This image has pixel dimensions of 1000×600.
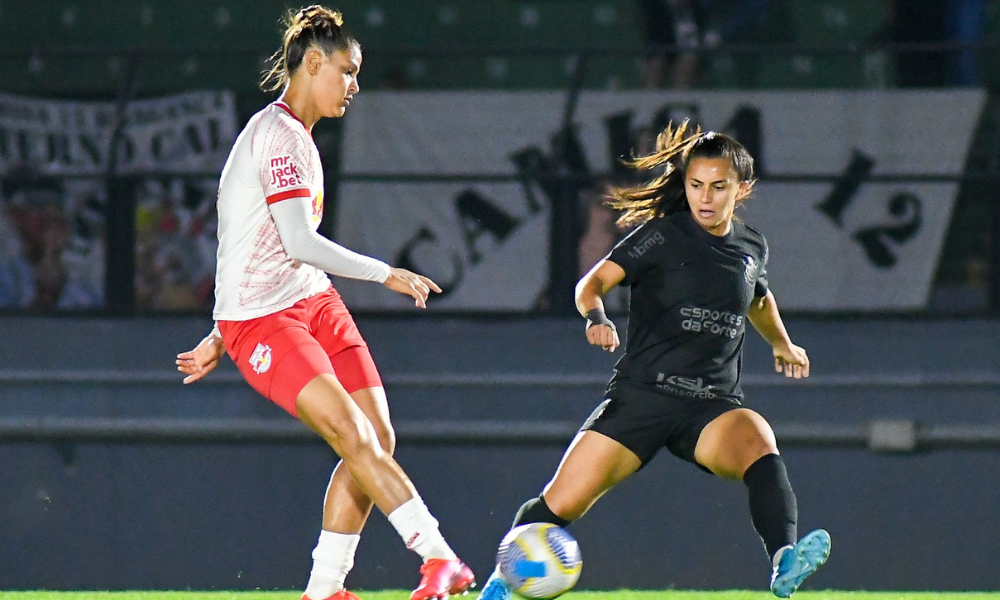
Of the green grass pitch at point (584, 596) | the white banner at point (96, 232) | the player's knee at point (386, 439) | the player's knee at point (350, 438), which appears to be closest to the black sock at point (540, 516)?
the player's knee at point (386, 439)

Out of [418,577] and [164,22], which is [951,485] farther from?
[164,22]

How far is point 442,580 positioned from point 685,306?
1.10 meters

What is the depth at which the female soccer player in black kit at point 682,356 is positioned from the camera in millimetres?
4672

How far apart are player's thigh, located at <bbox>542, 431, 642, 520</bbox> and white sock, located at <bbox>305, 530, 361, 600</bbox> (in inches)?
24.3

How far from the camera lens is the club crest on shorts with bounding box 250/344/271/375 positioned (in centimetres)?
452

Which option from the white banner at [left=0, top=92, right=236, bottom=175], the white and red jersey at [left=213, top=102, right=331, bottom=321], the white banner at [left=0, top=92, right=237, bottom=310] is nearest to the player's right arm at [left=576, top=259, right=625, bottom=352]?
the white and red jersey at [left=213, top=102, right=331, bottom=321]

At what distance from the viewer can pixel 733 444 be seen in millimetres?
4617

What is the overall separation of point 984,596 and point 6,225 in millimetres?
5224

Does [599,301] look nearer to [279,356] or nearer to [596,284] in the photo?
[596,284]

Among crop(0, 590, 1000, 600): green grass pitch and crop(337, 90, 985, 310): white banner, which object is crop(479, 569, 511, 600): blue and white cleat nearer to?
crop(0, 590, 1000, 600): green grass pitch

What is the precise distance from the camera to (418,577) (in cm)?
759

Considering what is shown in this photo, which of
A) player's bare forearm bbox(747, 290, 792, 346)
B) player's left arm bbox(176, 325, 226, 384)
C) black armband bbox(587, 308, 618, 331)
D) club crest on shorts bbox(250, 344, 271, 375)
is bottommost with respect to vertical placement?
player's left arm bbox(176, 325, 226, 384)

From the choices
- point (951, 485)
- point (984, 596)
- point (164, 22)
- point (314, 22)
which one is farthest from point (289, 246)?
point (164, 22)

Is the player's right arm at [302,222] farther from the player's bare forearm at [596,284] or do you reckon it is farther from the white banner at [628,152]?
the white banner at [628,152]
